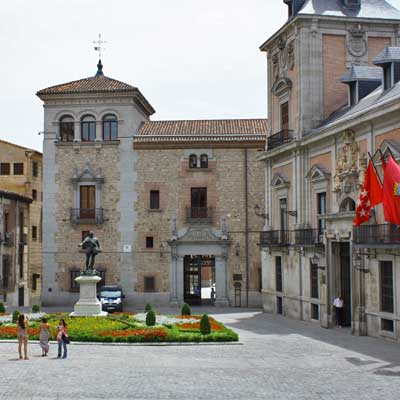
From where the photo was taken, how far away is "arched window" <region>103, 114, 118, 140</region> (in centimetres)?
4503

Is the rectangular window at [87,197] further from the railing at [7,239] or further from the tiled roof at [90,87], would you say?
the tiled roof at [90,87]

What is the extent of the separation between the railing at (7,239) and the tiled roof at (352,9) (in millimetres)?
23846

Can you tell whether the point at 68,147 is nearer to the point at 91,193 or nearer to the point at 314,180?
the point at 91,193

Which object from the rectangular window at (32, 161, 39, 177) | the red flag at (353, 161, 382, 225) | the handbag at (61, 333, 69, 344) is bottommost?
the handbag at (61, 333, 69, 344)

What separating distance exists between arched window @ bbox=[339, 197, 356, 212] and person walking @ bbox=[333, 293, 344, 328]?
3679 millimetres

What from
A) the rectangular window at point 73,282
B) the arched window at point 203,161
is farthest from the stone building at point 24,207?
the arched window at point 203,161

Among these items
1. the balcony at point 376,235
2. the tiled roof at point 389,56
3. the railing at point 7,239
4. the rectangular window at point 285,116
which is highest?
the tiled roof at point 389,56

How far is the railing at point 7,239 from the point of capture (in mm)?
46125

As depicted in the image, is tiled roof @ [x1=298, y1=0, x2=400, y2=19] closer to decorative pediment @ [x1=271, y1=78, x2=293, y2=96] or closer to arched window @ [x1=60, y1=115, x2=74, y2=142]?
decorative pediment @ [x1=271, y1=78, x2=293, y2=96]

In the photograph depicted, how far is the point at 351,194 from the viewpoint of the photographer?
1141 inches

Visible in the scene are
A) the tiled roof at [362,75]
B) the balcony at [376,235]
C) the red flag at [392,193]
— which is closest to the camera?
the red flag at [392,193]

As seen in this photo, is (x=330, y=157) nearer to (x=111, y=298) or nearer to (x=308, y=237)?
(x=308, y=237)

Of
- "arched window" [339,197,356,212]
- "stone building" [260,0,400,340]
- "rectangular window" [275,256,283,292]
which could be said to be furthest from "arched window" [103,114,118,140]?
"arched window" [339,197,356,212]

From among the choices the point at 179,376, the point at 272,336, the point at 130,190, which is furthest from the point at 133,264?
the point at 179,376
